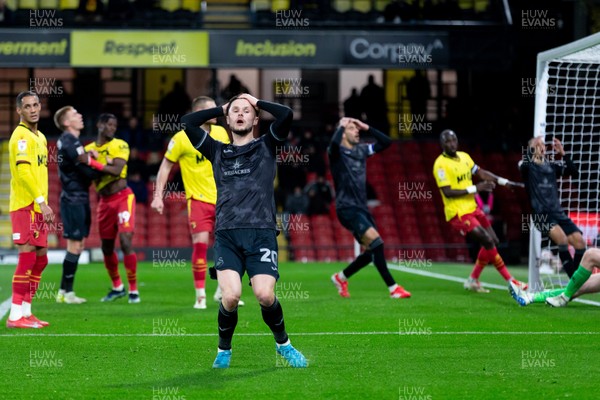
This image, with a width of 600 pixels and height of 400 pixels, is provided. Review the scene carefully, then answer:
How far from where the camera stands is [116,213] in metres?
14.1

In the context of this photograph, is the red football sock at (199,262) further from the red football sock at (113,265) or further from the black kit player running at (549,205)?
the black kit player running at (549,205)

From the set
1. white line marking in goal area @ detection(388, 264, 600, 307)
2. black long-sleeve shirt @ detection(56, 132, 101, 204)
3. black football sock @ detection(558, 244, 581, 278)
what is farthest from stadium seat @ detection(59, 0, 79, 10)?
black football sock @ detection(558, 244, 581, 278)

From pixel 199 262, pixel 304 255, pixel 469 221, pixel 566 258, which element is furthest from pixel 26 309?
pixel 304 255

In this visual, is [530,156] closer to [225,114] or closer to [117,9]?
[225,114]

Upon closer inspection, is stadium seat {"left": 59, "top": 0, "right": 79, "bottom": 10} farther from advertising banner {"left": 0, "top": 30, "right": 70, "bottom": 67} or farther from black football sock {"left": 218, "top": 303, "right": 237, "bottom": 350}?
black football sock {"left": 218, "top": 303, "right": 237, "bottom": 350}

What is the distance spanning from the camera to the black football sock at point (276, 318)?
8172 mm

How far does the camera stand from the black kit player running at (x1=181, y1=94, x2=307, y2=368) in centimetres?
822

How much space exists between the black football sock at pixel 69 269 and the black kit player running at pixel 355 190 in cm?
364

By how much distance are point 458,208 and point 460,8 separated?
14161 millimetres

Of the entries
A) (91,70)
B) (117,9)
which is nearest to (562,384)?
(117,9)

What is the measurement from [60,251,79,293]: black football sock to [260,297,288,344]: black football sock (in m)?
6.49

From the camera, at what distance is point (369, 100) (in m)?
29.2

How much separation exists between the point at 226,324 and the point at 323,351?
4.04 ft

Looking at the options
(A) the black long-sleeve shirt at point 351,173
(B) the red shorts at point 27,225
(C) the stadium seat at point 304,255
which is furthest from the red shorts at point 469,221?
(C) the stadium seat at point 304,255
